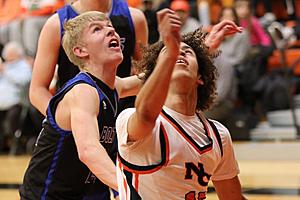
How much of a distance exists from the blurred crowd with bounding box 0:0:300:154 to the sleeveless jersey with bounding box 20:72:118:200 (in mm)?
4930

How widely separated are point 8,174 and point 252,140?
111 inches

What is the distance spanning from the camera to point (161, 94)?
8.24ft

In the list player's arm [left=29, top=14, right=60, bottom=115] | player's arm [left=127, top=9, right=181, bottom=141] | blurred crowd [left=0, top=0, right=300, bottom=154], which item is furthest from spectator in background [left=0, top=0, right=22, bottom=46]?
player's arm [left=127, top=9, right=181, bottom=141]

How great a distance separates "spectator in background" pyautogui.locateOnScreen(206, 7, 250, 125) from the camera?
28.9 ft

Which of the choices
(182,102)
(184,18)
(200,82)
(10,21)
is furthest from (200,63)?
(10,21)

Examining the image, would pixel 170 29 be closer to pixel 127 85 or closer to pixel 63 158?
pixel 63 158

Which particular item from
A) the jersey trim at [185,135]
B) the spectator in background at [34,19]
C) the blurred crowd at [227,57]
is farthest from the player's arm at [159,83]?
the spectator in background at [34,19]

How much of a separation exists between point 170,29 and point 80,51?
117cm

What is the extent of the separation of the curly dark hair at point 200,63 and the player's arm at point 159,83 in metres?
0.41

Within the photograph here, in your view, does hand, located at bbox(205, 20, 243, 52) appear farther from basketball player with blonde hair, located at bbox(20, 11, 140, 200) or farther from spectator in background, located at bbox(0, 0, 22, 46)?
spectator in background, located at bbox(0, 0, 22, 46)

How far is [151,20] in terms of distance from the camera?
9.04m

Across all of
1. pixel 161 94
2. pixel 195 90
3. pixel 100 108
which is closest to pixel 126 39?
pixel 100 108

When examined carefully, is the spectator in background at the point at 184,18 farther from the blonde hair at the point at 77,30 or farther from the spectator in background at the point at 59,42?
the blonde hair at the point at 77,30

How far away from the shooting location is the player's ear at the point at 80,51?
3523 mm
